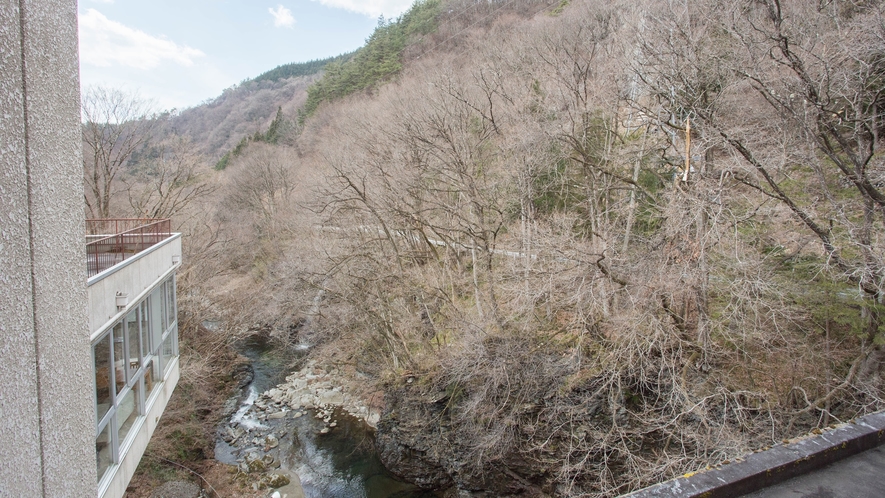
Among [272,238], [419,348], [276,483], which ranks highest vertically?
[272,238]

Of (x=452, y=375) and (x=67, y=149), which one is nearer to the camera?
(x=67, y=149)

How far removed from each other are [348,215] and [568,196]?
8452 mm

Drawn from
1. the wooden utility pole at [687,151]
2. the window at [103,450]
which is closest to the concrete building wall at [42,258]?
the window at [103,450]

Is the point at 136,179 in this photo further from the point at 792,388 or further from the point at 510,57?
the point at 792,388

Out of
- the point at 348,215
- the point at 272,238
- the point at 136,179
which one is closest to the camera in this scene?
the point at 348,215

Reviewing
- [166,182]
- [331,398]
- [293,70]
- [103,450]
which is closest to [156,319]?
[103,450]

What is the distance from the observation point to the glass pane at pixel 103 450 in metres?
5.44

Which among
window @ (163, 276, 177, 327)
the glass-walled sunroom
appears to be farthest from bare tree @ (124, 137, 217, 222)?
the glass-walled sunroom

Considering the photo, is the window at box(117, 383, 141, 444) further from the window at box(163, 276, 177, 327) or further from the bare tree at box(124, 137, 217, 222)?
the bare tree at box(124, 137, 217, 222)

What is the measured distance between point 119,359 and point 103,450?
1.13 meters

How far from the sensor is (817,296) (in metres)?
9.37

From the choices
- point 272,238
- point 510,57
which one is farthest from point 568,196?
point 272,238

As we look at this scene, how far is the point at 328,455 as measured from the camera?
14117mm

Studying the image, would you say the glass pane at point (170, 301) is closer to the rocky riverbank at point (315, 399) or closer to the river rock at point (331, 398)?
the rocky riverbank at point (315, 399)
